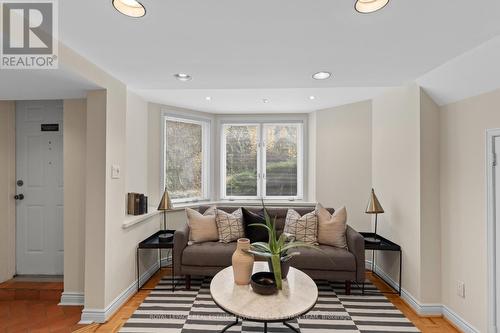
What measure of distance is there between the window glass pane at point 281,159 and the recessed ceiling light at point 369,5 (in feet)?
9.47

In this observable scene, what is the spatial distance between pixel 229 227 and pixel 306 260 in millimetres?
996

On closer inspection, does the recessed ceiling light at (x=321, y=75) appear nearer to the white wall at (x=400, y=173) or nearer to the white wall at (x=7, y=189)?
the white wall at (x=400, y=173)

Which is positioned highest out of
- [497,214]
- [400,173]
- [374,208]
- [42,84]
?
[42,84]

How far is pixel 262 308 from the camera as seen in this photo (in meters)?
1.62

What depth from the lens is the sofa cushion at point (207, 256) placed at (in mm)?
2871

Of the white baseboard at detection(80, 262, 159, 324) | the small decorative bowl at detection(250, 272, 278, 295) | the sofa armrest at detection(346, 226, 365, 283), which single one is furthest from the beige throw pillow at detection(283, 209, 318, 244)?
the white baseboard at detection(80, 262, 159, 324)

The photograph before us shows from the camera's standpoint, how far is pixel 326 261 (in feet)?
9.14

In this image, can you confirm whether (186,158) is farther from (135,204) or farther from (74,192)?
(74,192)

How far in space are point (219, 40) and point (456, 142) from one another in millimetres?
2263

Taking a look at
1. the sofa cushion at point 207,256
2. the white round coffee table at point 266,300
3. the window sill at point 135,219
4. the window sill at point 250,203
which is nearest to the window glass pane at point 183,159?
the window sill at point 250,203

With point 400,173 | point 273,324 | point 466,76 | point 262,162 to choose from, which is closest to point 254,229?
point 273,324

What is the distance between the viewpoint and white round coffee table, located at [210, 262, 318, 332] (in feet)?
5.09

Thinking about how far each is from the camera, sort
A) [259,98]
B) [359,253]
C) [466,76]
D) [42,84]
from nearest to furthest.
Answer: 1. [466,76]
2. [42,84]
3. [359,253]
4. [259,98]

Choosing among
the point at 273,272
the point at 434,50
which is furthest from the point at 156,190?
the point at 434,50
